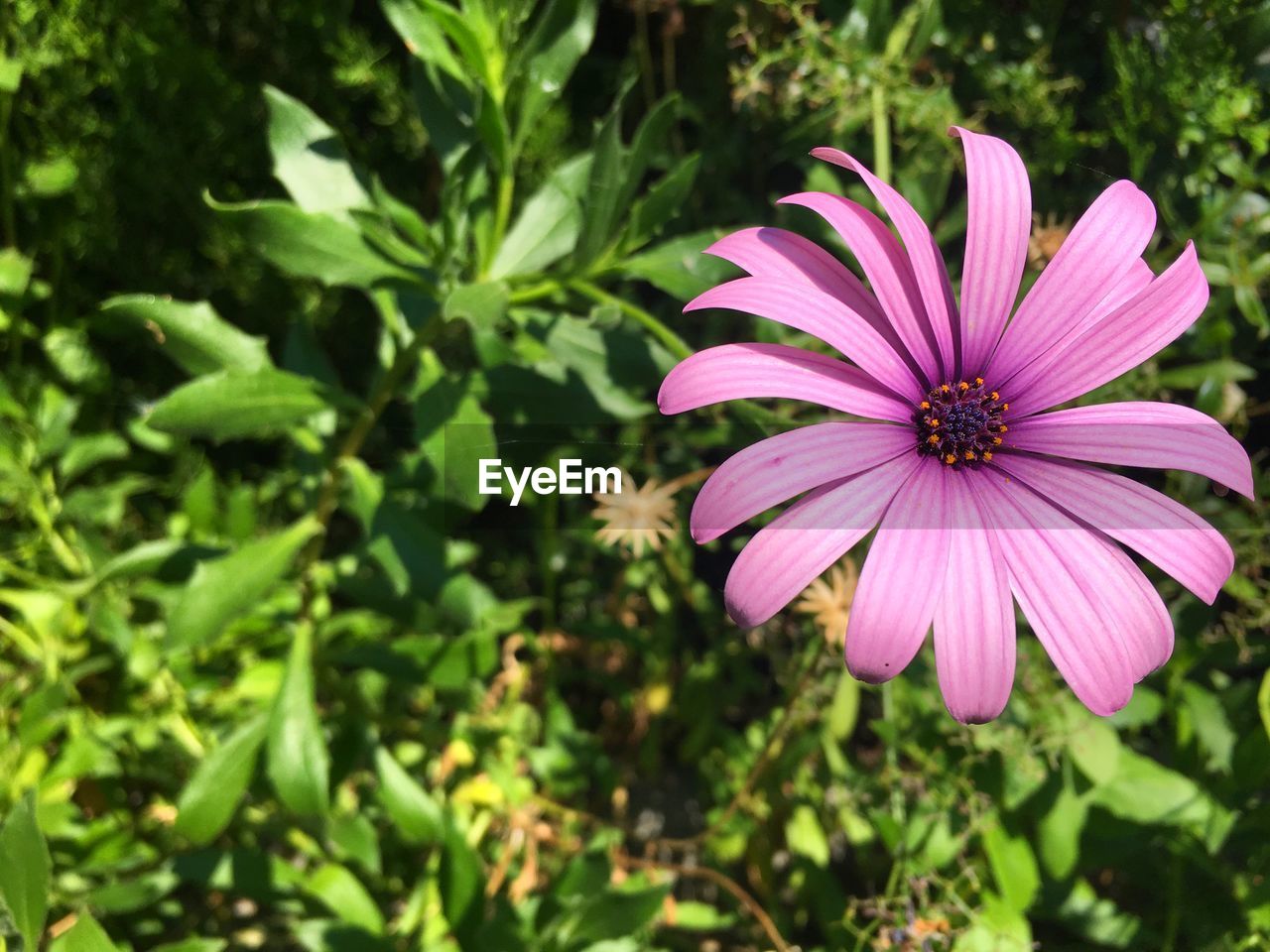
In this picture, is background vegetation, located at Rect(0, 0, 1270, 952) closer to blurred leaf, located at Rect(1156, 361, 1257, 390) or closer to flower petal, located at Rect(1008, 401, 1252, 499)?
blurred leaf, located at Rect(1156, 361, 1257, 390)

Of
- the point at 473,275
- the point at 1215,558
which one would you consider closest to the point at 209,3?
the point at 473,275

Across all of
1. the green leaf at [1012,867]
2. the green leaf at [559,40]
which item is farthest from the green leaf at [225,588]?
the green leaf at [1012,867]

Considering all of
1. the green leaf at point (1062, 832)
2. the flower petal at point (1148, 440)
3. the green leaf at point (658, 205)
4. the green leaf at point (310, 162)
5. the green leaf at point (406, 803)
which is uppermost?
the green leaf at point (310, 162)

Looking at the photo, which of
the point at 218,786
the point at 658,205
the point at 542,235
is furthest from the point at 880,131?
the point at 218,786

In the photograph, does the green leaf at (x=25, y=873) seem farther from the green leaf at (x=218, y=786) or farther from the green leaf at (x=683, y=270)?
the green leaf at (x=683, y=270)

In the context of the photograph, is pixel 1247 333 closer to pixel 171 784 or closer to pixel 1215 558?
pixel 1215 558

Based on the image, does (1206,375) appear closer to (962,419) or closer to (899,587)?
(962,419)
